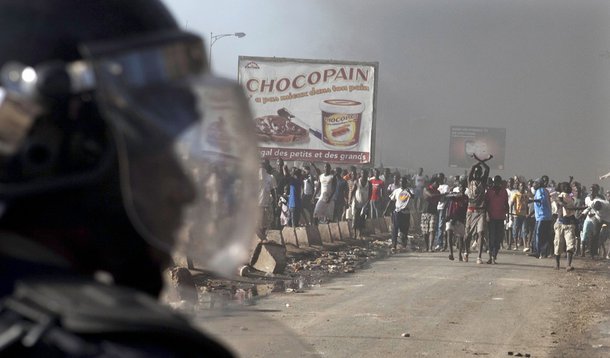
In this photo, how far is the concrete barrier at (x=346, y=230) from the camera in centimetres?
2211

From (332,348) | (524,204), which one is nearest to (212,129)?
(332,348)

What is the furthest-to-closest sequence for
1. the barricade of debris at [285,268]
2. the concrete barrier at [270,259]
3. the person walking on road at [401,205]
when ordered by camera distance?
the person walking on road at [401,205] < the concrete barrier at [270,259] < the barricade of debris at [285,268]

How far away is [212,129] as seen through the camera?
1300 millimetres

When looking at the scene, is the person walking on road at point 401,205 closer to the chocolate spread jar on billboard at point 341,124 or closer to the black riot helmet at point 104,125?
the chocolate spread jar on billboard at point 341,124

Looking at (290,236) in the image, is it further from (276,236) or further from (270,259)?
(270,259)

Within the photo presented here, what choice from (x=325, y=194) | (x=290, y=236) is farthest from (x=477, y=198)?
(x=325, y=194)

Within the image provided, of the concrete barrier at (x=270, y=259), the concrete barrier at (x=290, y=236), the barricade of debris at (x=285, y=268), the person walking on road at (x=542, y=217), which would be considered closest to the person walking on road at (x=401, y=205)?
the barricade of debris at (x=285, y=268)

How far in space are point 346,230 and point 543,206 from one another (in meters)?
5.07

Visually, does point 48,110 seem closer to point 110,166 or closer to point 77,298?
point 110,166

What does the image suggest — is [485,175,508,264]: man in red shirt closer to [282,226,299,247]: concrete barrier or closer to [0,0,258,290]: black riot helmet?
[282,226,299,247]: concrete barrier

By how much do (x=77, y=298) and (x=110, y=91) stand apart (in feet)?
0.75

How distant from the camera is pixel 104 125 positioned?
1.15 m

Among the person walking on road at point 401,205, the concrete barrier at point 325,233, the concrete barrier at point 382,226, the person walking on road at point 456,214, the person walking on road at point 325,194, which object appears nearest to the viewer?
the person walking on road at point 456,214

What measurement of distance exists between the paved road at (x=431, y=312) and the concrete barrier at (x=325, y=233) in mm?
4300
